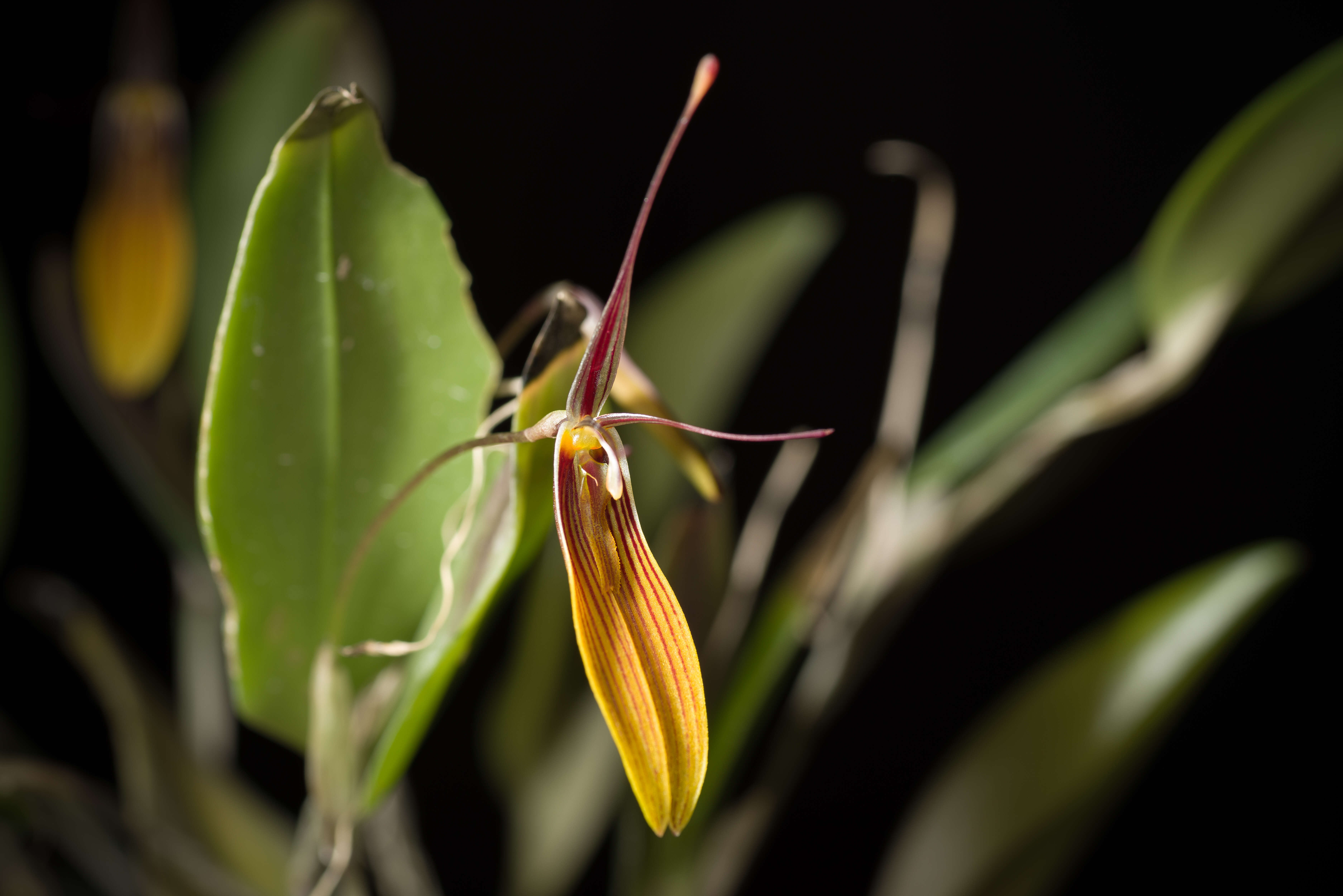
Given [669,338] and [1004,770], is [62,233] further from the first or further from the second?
[1004,770]

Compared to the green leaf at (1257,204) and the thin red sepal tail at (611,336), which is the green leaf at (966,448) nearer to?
the green leaf at (1257,204)

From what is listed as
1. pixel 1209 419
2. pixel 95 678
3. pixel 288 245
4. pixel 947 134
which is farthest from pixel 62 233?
pixel 1209 419

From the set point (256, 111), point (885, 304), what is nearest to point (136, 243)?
point (256, 111)

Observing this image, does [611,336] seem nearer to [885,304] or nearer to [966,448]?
[966,448]

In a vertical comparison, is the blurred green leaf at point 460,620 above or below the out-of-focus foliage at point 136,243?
below

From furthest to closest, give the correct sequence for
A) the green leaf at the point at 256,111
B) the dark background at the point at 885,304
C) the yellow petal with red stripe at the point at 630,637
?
the dark background at the point at 885,304 → the green leaf at the point at 256,111 → the yellow petal with red stripe at the point at 630,637

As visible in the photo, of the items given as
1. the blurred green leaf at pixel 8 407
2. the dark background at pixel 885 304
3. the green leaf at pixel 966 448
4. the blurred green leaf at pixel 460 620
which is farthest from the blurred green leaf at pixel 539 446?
the dark background at pixel 885 304
